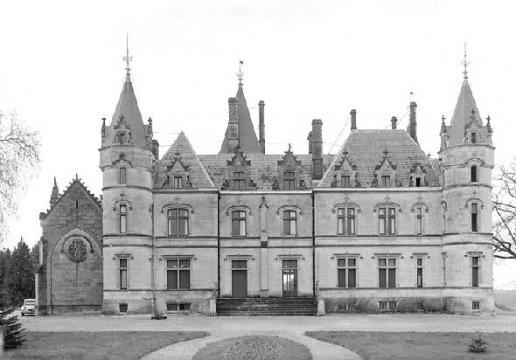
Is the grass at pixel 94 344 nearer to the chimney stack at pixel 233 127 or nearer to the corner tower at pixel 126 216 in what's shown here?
the corner tower at pixel 126 216

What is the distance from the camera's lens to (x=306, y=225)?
49281 mm

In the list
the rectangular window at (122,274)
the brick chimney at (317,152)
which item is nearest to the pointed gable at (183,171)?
the rectangular window at (122,274)

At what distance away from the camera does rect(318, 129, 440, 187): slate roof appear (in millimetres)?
49250

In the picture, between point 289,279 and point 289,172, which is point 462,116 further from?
point 289,279

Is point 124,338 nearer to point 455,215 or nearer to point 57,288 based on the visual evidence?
point 57,288

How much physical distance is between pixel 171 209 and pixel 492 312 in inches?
794

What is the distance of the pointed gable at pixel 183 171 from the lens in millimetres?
48875

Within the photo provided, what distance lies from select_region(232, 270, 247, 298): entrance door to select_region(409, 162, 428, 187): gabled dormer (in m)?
11.8

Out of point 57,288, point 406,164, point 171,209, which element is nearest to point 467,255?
point 406,164

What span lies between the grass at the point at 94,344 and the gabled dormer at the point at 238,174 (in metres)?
18.7

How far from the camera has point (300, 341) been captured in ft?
95.6

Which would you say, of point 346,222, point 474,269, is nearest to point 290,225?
point 346,222

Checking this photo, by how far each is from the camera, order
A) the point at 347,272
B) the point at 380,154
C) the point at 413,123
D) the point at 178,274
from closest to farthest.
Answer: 1. the point at 178,274
2. the point at 347,272
3. the point at 380,154
4. the point at 413,123

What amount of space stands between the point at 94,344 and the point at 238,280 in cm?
2112
